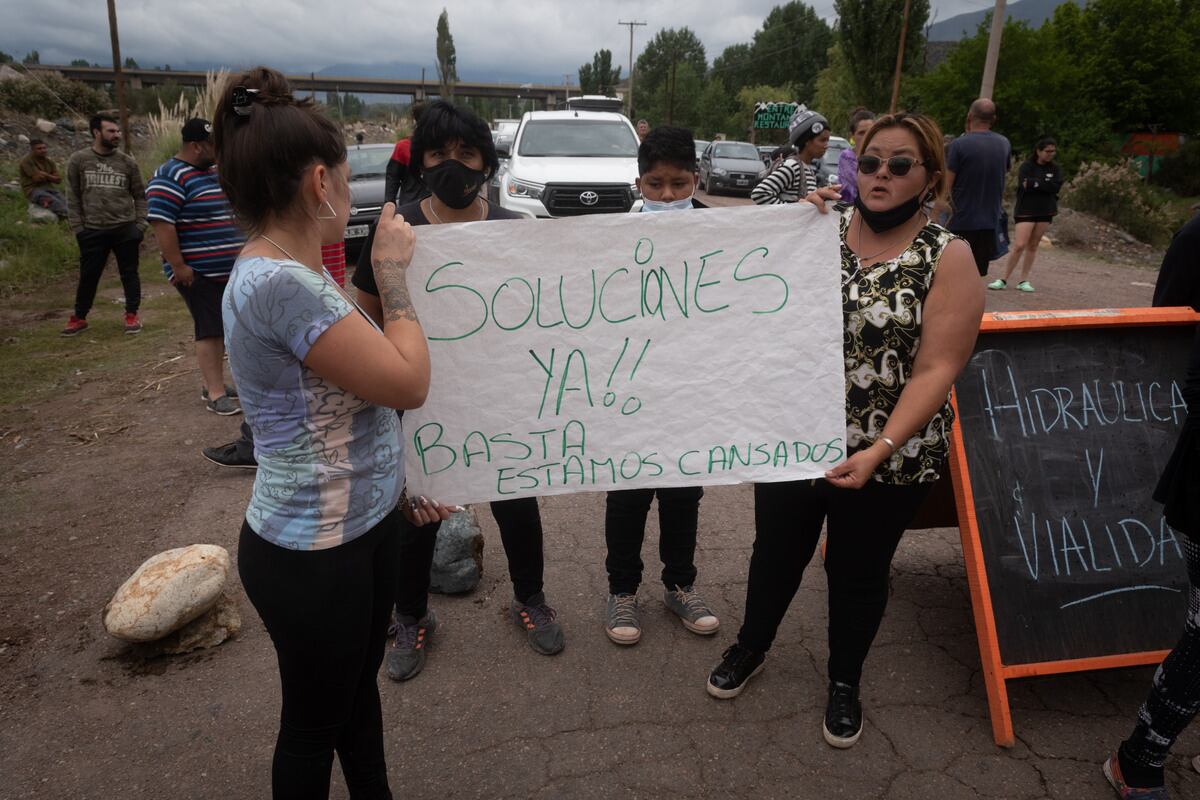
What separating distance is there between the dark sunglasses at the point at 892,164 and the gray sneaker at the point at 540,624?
198cm

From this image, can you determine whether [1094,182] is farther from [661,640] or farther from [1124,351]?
[661,640]

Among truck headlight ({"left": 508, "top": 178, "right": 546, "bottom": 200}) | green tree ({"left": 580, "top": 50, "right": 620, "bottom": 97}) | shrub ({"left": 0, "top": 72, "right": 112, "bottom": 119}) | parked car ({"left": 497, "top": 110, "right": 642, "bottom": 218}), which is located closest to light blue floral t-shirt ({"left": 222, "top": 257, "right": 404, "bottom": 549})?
parked car ({"left": 497, "top": 110, "right": 642, "bottom": 218})

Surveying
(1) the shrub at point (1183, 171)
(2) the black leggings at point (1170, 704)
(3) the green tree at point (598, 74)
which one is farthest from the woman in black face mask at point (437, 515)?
(3) the green tree at point (598, 74)

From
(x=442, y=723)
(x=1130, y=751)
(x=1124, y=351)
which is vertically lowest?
(x=442, y=723)

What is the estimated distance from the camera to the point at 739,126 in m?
62.9

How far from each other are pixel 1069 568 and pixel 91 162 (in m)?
8.29

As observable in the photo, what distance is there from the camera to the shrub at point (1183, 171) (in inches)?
941

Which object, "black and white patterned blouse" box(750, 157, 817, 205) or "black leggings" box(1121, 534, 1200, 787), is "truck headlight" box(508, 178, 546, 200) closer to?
"black and white patterned blouse" box(750, 157, 817, 205)

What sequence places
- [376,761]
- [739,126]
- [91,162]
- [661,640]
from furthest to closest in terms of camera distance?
[739,126] → [91,162] → [661,640] → [376,761]

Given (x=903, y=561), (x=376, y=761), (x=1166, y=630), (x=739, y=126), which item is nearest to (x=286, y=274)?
(x=376, y=761)

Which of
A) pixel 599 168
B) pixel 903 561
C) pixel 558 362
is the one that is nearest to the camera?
pixel 558 362

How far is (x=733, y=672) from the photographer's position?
2670 mm

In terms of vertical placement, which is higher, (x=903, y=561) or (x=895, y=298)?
(x=895, y=298)

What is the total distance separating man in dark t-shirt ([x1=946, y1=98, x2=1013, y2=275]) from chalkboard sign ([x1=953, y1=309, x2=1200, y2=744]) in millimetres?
4774
